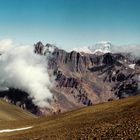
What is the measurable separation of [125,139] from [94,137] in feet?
22.9

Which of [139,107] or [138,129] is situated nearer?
[138,129]

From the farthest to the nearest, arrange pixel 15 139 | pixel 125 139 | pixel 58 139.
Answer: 1. pixel 15 139
2. pixel 58 139
3. pixel 125 139

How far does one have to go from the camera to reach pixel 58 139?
5759 centimetres

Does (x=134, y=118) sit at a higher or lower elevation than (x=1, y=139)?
higher

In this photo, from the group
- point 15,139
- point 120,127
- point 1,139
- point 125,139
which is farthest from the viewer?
point 1,139

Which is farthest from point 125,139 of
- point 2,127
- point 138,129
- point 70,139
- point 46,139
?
point 2,127

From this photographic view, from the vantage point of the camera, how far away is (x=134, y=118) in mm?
58406

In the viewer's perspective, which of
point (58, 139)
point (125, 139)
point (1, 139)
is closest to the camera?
point (125, 139)

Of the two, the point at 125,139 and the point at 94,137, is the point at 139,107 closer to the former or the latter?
the point at 94,137

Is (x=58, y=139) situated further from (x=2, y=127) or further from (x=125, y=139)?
(x=2, y=127)

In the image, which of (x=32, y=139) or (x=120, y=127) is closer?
(x=120, y=127)

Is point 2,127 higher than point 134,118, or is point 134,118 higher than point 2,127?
point 134,118

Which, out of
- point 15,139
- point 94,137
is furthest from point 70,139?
point 15,139

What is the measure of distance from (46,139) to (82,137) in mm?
9834
